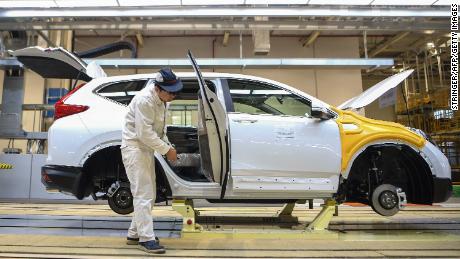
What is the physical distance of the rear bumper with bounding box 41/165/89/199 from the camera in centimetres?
298

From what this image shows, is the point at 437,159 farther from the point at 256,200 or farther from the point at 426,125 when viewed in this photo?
the point at 426,125

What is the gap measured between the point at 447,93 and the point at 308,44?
489cm

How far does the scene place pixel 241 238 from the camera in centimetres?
302

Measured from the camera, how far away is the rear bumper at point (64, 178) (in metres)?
2.98

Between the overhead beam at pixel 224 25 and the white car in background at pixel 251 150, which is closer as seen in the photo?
the white car in background at pixel 251 150

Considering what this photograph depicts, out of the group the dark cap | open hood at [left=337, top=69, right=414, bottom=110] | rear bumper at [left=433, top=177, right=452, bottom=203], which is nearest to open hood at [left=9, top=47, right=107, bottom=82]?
the dark cap

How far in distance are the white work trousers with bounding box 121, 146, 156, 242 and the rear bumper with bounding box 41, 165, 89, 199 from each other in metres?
0.64

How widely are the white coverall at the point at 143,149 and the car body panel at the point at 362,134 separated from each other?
162 cm

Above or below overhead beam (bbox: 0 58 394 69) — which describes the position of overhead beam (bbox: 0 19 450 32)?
above
